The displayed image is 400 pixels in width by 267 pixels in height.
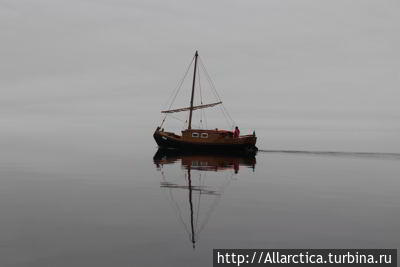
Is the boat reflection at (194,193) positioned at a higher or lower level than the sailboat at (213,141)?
lower

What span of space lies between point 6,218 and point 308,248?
1159cm

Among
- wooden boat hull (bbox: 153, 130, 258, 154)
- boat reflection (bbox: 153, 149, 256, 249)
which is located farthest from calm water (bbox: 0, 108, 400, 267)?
wooden boat hull (bbox: 153, 130, 258, 154)

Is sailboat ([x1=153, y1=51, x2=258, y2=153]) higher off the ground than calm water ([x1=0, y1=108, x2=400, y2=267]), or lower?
higher

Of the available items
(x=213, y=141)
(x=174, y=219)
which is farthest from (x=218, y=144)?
(x=174, y=219)

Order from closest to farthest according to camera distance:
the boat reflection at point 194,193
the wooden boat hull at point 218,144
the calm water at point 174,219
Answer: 1. the calm water at point 174,219
2. the boat reflection at point 194,193
3. the wooden boat hull at point 218,144

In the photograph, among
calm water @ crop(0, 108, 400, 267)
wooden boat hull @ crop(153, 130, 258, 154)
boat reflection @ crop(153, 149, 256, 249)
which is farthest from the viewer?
wooden boat hull @ crop(153, 130, 258, 154)

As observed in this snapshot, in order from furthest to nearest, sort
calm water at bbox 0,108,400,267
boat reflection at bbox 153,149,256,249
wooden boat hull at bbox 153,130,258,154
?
wooden boat hull at bbox 153,130,258,154 → boat reflection at bbox 153,149,256,249 → calm water at bbox 0,108,400,267

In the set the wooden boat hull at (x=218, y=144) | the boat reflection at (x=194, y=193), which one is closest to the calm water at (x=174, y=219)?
the boat reflection at (x=194, y=193)

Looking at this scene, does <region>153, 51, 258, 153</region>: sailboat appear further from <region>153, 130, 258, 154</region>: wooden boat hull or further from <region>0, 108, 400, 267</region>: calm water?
<region>0, 108, 400, 267</region>: calm water

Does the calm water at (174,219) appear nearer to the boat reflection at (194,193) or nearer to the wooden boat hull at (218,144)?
the boat reflection at (194,193)

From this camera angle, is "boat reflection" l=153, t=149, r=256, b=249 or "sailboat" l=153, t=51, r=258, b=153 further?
"sailboat" l=153, t=51, r=258, b=153

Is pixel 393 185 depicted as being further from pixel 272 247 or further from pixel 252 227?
pixel 272 247

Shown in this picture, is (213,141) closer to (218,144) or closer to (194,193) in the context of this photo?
(218,144)

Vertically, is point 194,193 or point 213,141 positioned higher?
point 213,141
